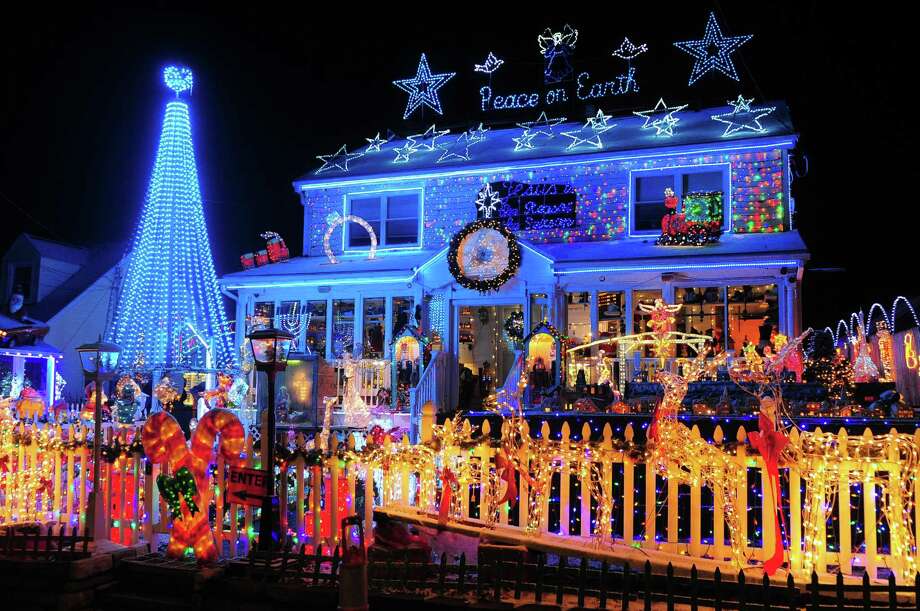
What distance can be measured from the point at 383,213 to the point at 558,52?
6837mm

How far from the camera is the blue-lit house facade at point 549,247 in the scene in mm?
16578

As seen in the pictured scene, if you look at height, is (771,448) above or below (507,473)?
above

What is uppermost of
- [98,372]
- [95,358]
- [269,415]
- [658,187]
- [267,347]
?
[658,187]

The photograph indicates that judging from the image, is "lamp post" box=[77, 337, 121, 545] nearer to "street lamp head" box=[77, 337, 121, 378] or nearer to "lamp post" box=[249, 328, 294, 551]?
"street lamp head" box=[77, 337, 121, 378]

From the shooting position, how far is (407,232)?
2131 cm

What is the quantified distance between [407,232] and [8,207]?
21693 mm

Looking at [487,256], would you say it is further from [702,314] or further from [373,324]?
[702,314]

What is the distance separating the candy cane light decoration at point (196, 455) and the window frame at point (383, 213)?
43.8 ft

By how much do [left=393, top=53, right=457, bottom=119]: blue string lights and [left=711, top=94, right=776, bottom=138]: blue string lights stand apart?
812 centimetres

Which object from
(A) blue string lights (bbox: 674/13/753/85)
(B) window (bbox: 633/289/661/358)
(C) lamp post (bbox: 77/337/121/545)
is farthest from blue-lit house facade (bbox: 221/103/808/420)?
(C) lamp post (bbox: 77/337/121/545)

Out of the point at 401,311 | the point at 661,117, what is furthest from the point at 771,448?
the point at 661,117

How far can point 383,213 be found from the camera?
21516mm

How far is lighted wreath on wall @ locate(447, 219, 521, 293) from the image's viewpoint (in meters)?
17.0

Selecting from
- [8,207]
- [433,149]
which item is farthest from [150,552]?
[8,207]
